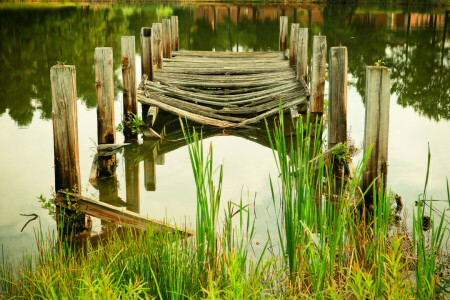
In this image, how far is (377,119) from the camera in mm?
4984

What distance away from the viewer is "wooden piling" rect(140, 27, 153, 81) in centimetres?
1026

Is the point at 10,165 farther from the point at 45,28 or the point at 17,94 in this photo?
the point at 45,28

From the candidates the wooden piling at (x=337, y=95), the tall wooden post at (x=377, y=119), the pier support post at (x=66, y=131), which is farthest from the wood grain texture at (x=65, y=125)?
the wooden piling at (x=337, y=95)

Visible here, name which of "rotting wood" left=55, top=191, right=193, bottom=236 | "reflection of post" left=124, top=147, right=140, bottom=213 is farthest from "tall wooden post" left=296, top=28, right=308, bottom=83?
"rotting wood" left=55, top=191, right=193, bottom=236

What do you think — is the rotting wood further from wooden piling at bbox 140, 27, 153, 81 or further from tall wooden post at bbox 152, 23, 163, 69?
tall wooden post at bbox 152, 23, 163, 69

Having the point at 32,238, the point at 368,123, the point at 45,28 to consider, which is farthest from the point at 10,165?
the point at 45,28

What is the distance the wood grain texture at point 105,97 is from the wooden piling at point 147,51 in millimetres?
3351

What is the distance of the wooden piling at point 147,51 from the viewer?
10258 millimetres

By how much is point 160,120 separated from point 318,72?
3.13 m

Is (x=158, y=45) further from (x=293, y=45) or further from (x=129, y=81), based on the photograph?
(x=129, y=81)

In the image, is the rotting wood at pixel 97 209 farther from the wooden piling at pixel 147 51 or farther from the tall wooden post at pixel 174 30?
the tall wooden post at pixel 174 30

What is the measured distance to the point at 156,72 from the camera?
A: 37.3ft

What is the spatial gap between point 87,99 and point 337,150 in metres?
7.65

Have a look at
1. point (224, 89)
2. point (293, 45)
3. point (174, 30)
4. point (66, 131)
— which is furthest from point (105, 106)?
point (174, 30)
